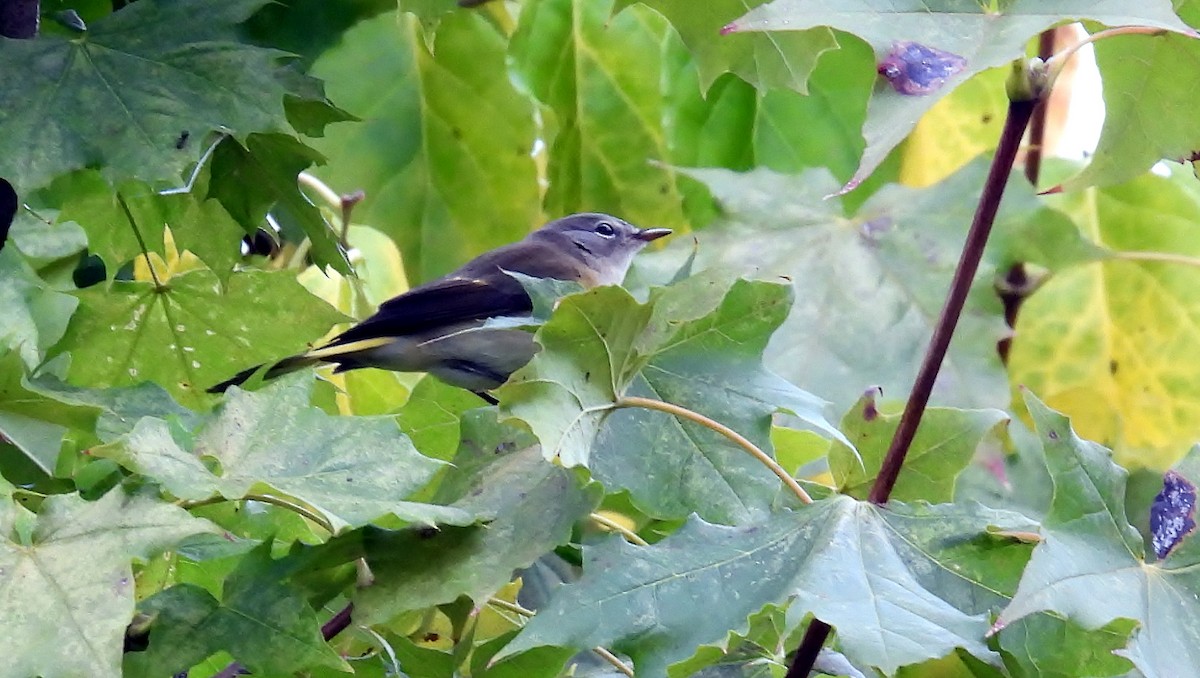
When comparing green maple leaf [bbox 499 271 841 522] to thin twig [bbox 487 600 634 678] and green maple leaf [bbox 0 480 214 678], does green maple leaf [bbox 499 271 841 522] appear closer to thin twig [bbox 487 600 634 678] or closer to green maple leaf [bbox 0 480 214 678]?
thin twig [bbox 487 600 634 678]

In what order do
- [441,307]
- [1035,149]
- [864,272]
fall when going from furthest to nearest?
[441,307]
[1035,149]
[864,272]

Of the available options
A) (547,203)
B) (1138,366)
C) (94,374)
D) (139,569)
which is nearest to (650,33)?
(547,203)

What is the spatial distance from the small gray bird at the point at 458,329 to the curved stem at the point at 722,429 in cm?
64

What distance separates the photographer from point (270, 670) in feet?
2.54

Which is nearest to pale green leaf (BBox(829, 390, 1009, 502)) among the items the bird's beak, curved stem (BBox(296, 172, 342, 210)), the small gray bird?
the small gray bird

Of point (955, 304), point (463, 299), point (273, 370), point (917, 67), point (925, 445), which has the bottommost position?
point (463, 299)

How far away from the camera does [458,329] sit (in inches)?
70.7

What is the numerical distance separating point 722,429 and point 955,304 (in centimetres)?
18

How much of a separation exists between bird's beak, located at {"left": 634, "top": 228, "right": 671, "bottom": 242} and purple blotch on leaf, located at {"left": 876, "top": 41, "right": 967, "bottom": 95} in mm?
1081

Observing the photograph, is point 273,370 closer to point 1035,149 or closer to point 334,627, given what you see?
point 334,627

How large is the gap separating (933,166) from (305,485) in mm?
1318

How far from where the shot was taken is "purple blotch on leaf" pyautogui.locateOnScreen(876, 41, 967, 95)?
74 cm

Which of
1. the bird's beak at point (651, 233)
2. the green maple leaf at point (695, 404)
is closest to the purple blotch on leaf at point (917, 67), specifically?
the green maple leaf at point (695, 404)

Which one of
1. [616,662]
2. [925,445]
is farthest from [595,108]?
[616,662]
